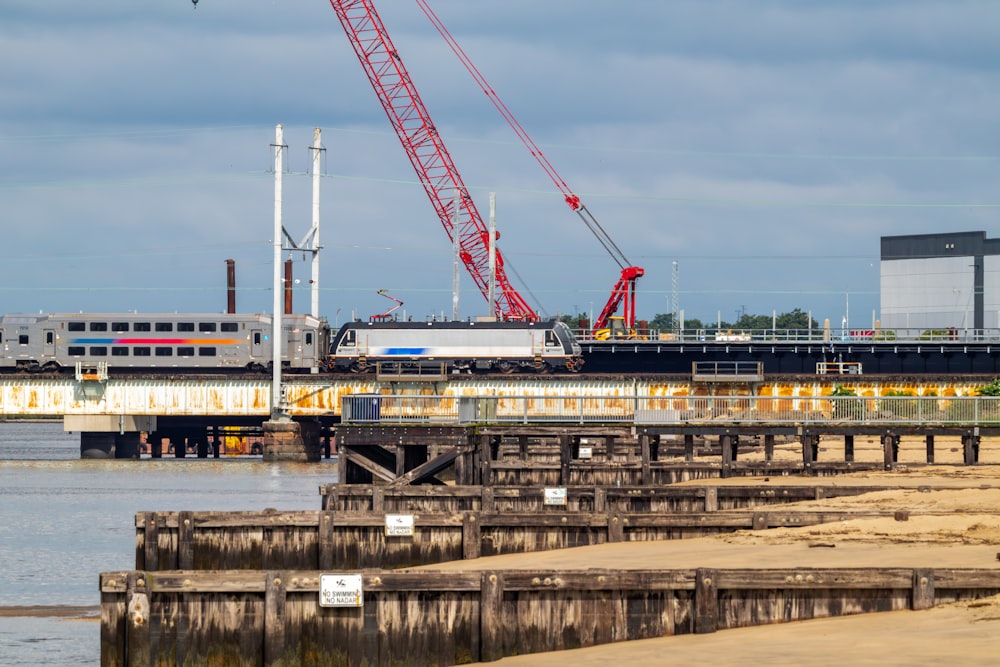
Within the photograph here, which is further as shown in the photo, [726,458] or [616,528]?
[726,458]

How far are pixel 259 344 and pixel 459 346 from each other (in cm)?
1532

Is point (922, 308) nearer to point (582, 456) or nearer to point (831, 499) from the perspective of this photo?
point (582, 456)

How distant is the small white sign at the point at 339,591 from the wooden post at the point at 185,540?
9800mm

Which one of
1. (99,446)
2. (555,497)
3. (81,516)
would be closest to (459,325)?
(99,446)

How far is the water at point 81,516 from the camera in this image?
32.4m

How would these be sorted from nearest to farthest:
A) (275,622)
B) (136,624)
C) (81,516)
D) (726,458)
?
1. (275,622)
2. (136,624)
3. (726,458)
4. (81,516)

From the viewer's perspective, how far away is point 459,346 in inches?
4643

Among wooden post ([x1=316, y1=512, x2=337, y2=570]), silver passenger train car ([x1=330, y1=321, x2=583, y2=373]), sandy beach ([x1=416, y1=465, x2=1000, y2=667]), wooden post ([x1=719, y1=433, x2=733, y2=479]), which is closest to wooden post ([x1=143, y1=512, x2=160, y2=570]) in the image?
wooden post ([x1=316, y1=512, x2=337, y2=570])

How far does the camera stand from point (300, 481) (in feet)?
296

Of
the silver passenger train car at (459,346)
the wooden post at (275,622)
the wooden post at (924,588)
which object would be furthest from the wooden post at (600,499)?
the silver passenger train car at (459,346)

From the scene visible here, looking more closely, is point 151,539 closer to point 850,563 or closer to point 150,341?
point 850,563

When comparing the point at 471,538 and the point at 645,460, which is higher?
the point at 645,460

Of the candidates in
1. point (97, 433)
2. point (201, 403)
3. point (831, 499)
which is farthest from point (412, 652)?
point (97, 433)

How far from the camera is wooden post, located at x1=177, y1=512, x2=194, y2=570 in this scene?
98.1 feet
